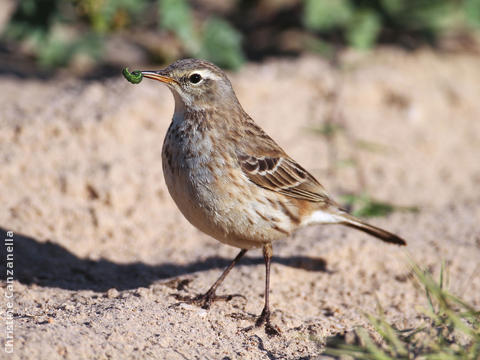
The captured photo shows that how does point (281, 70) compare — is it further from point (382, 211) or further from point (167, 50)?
point (382, 211)

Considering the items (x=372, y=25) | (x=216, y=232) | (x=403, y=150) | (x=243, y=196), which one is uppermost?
(x=372, y=25)

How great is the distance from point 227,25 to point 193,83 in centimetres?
428

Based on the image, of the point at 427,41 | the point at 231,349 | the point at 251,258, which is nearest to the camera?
the point at 231,349

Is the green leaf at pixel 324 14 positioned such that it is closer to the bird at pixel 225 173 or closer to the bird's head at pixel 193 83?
the bird at pixel 225 173

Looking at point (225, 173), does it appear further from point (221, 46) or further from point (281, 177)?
point (221, 46)

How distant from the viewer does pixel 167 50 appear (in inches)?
377

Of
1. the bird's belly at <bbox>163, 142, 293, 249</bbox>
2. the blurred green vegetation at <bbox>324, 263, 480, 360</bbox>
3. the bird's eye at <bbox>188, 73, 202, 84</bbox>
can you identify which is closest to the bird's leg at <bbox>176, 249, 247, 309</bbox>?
the bird's belly at <bbox>163, 142, 293, 249</bbox>

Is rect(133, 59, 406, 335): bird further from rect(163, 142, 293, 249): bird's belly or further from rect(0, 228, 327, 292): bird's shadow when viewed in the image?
rect(0, 228, 327, 292): bird's shadow

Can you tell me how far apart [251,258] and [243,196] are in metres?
1.54

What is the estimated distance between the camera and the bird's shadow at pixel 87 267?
5379 mm

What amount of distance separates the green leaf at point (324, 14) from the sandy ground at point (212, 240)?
537mm

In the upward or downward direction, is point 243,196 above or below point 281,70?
below

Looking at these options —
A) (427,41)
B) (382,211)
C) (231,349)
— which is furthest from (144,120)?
(427,41)

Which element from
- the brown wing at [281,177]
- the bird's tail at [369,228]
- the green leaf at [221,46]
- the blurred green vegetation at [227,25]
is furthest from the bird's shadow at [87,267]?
the blurred green vegetation at [227,25]
